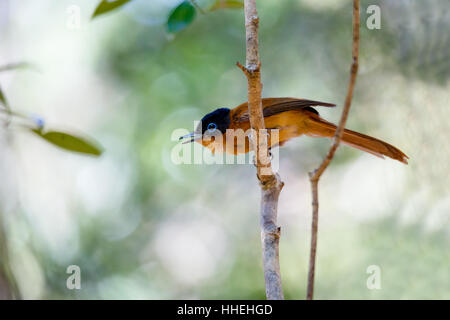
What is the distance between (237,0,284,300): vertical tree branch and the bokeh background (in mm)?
1831

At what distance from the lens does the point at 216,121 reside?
3699 mm

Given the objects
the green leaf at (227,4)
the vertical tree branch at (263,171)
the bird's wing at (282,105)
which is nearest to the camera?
the vertical tree branch at (263,171)

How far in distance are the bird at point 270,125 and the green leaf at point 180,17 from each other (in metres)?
1.44

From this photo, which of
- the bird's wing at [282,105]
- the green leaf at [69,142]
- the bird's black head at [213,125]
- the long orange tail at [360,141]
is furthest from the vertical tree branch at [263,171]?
the bird's black head at [213,125]

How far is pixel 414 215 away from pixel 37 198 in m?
3.19

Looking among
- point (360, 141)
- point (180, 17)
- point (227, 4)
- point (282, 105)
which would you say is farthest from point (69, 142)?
point (360, 141)

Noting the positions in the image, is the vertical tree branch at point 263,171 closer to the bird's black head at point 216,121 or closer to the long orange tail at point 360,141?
the long orange tail at point 360,141

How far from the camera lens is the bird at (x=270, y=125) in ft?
11.2

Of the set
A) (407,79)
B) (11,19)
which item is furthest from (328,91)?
(11,19)

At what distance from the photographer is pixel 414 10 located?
4.30 metres

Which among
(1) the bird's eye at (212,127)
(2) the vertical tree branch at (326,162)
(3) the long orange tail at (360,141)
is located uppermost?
(1) the bird's eye at (212,127)

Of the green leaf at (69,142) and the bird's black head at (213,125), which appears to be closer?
the green leaf at (69,142)

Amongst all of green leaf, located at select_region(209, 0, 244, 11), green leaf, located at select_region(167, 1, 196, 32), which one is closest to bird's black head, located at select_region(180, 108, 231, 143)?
green leaf, located at select_region(209, 0, 244, 11)

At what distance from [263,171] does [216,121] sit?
5.27ft
